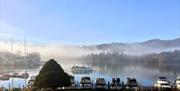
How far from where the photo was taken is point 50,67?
39.6 metres

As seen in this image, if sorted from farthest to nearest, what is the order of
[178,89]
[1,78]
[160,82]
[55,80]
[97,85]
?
[1,78]
[160,82]
[97,85]
[178,89]
[55,80]

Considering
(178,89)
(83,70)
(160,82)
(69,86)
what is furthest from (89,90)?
(83,70)

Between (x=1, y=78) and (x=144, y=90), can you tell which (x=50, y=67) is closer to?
(x=144, y=90)

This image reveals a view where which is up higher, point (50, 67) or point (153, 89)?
point (50, 67)

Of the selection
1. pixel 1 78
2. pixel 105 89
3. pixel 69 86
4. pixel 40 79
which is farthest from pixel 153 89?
pixel 1 78

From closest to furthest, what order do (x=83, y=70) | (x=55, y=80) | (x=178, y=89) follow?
1. (x=55, y=80)
2. (x=178, y=89)
3. (x=83, y=70)

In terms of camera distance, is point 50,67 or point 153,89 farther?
point 153,89

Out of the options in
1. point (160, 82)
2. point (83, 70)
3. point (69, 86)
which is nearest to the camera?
point (69, 86)

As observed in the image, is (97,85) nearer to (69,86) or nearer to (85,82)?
(85,82)

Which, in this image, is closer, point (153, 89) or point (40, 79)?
point (40, 79)

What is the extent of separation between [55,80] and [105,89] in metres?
7.21

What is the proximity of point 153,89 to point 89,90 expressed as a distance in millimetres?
7286

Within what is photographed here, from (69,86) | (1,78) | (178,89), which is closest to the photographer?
(69,86)

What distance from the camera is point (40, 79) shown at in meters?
38.7
